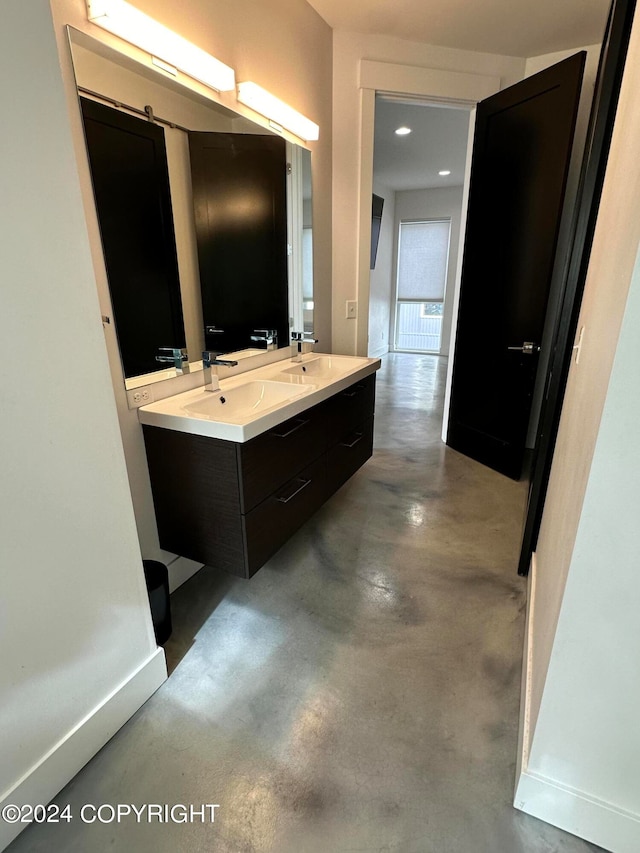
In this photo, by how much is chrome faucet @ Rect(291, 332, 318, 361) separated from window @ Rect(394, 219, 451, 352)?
5.36m

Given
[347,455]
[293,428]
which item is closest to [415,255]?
[347,455]

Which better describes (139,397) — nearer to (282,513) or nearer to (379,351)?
(282,513)

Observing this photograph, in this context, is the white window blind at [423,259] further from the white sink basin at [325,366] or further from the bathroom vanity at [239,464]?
the bathroom vanity at [239,464]

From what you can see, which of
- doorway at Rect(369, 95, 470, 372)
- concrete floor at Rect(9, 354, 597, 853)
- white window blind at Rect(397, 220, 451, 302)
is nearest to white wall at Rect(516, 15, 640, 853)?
concrete floor at Rect(9, 354, 597, 853)

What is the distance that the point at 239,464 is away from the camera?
146 centimetres

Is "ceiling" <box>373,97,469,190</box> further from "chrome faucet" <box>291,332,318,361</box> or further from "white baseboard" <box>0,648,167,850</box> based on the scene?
"white baseboard" <box>0,648,167,850</box>

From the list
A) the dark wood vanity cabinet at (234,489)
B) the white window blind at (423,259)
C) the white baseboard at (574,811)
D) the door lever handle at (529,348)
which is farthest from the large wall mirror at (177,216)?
the white window blind at (423,259)

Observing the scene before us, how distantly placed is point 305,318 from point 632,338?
205 centimetres

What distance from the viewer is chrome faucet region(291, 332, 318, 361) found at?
2.53 metres

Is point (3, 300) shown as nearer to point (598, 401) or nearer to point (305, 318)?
point (598, 401)

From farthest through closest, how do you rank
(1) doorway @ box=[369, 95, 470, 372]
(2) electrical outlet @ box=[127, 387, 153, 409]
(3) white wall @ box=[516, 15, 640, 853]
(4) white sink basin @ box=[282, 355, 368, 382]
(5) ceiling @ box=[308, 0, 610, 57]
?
(1) doorway @ box=[369, 95, 470, 372]
(4) white sink basin @ box=[282, 355, 368, 382]
(5) ceiling @ box=[308, 0, 610, 57]
(2) electrical outlet @ box=[127, 387, 153, 409]
(3) white wall @ box=[516, 15, 640, 853]

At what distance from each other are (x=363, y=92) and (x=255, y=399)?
2048 mm

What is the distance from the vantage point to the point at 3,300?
2.93ft

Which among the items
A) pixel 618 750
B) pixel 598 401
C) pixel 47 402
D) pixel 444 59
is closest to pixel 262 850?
pixel 618 750
